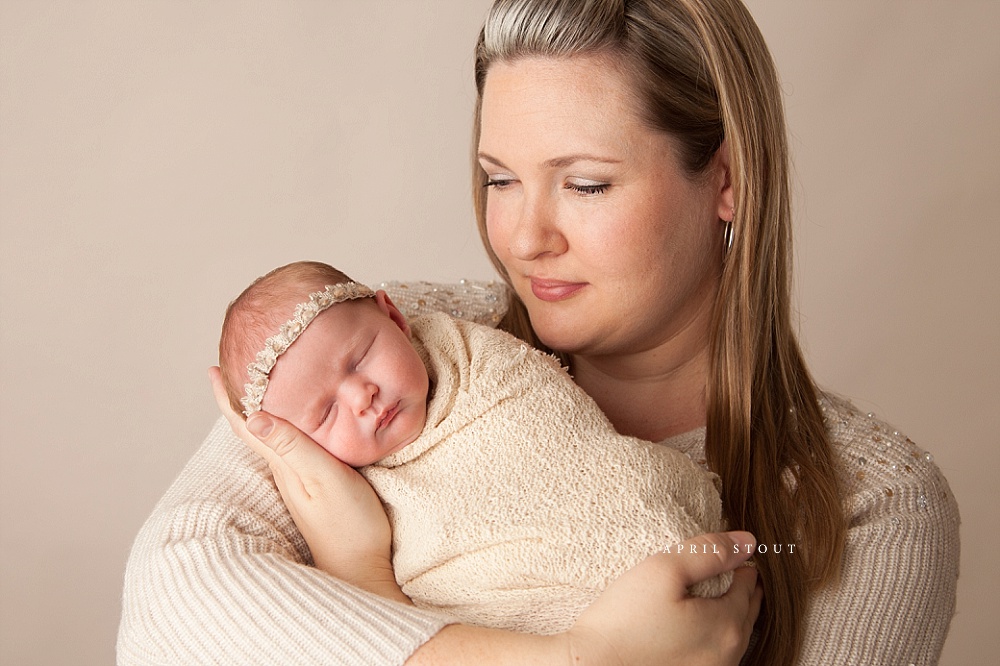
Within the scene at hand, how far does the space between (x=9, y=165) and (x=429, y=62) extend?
124 centimetres

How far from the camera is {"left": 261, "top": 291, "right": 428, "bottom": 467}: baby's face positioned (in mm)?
1596

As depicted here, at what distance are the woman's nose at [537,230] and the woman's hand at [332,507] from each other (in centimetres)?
51

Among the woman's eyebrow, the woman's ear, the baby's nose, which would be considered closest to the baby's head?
the baby's nose

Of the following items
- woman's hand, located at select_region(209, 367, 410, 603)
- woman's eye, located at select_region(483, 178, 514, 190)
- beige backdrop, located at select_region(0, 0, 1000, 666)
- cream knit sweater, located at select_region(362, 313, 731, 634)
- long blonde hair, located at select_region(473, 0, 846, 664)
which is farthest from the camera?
beige backdrop, located at select_region(0, 0, 1000, 666)

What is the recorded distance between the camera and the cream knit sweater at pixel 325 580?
4.65ft

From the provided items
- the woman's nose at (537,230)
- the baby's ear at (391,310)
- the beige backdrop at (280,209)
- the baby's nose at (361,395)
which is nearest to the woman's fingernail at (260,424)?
the baby's nose at (361,395)

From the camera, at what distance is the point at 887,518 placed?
1759 mm

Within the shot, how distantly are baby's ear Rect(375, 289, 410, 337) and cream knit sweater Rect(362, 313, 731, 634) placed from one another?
11 cm

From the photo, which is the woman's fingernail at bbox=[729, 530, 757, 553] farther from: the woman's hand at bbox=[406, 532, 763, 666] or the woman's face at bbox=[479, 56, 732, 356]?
the woman's face at bbox=[479, 56, 732, 356]

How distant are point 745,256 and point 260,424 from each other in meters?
0.96

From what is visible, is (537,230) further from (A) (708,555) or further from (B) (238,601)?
(B) (238,601)

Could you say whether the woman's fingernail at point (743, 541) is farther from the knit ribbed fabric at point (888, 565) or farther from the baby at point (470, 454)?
the knit ribbed fabric at point (888, 565)

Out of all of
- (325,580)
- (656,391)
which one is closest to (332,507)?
(325,580)

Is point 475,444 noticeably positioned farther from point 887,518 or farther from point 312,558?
point 887,518
